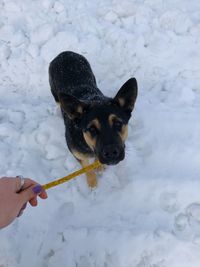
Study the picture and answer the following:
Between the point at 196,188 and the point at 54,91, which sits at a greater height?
the point at 54,91

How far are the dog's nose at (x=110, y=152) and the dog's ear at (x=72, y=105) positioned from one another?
0.68m

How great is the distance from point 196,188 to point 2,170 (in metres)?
2.66

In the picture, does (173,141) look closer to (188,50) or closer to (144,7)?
(188,50)

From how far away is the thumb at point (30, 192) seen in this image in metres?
3.10

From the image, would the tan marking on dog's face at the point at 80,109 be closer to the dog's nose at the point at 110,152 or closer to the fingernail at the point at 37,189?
the dog's nose at the point at 110,152

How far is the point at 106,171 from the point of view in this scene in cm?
539

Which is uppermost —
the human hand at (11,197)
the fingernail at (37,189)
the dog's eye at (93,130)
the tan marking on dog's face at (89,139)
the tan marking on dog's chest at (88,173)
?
the human hand at (11,197)

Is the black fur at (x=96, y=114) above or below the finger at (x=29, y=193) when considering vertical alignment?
below

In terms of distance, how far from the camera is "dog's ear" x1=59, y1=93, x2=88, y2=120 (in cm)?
448

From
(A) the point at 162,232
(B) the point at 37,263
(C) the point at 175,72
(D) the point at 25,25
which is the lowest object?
(B) the point at 37,263

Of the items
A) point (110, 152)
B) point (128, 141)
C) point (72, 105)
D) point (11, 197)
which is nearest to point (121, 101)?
point (72, 105)

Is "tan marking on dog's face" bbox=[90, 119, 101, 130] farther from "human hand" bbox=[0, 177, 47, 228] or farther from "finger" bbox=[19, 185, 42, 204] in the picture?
"human hand" bbox=[0, 177, 47, 228]

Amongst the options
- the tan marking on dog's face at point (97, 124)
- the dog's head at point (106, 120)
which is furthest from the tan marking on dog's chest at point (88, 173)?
the tan marking on dog's face at point (97, 124)

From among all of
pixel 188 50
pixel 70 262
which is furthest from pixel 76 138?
pixel 188 50
